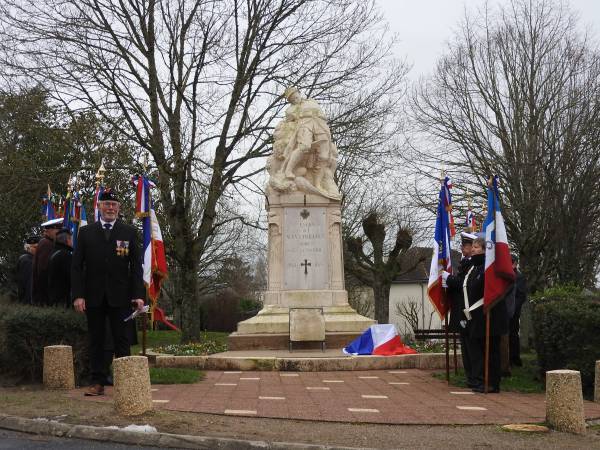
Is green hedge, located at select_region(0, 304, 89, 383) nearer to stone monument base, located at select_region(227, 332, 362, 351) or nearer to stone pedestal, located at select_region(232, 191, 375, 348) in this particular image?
stone monument base, located at select_region(227, 332, 362, 351)

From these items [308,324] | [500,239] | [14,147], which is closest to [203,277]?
[14,147]

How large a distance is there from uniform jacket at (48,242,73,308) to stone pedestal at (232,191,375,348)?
16.4ft

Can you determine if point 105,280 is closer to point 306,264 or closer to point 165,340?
point 306,264

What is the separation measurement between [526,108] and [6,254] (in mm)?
18904

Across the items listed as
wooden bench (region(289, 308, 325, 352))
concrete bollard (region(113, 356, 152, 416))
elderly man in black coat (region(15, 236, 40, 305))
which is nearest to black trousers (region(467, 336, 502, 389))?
wooden bench (region(289, 308, 325, 352))

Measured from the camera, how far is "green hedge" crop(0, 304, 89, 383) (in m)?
8.59

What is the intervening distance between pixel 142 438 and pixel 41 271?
17.0ft

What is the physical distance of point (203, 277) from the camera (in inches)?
1702

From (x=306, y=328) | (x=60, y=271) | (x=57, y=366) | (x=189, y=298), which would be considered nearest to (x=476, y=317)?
(x=306, y=328)

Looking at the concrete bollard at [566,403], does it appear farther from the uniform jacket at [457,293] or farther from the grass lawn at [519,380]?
the uniform jacket at [457,293]

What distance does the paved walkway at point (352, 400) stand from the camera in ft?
22.8

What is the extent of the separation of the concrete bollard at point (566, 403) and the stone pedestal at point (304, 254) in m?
7.87

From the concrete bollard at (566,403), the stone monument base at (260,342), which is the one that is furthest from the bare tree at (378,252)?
the concrete bollard at (566,403)

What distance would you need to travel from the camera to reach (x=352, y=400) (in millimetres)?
8023
